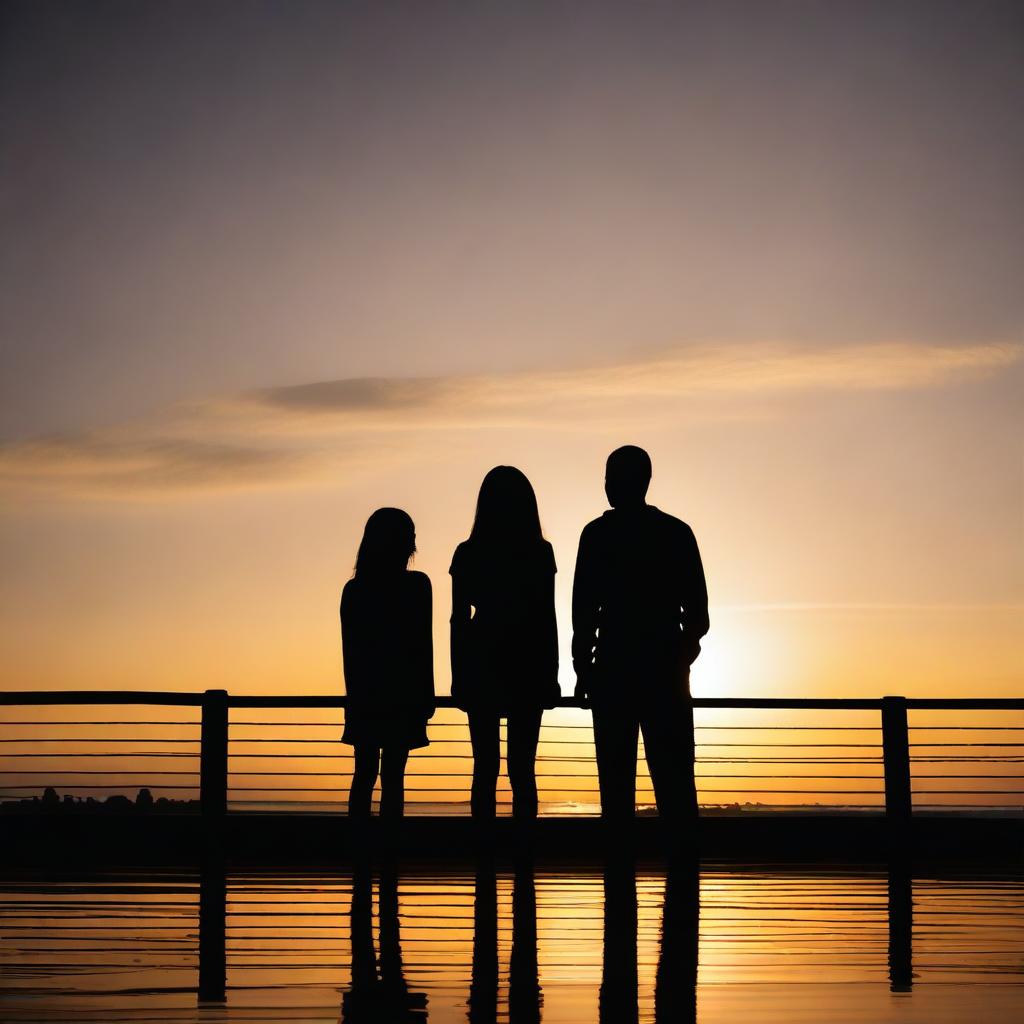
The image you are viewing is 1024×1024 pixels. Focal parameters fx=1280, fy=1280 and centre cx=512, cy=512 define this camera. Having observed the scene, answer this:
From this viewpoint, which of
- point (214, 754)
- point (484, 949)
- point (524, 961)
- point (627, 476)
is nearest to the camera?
point (524, 961)

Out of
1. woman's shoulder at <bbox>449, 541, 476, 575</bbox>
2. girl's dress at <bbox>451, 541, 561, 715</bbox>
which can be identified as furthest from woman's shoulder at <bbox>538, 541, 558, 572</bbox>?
woman's shoulder at <bbox>449, 541, 476, 575</bbox>

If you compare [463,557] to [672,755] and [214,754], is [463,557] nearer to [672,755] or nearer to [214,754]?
[672,755]

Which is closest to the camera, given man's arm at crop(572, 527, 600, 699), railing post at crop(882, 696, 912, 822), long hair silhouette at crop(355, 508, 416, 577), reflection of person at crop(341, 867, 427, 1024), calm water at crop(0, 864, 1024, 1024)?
reflection of person at crop(341, 867, 427, 1024)

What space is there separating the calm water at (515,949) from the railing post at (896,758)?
164cm

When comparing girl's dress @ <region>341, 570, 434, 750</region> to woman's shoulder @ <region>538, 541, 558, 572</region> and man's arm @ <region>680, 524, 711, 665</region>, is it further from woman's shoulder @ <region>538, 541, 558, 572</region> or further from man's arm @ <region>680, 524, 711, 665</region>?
man's arm @ <region>680, 524, 711, 665</region>

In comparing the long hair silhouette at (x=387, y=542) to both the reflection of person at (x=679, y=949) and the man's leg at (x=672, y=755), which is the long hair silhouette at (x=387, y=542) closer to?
the man's leg at (x=672, y=755)

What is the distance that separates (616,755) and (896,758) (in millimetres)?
3541

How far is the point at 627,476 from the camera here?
5.07 meters

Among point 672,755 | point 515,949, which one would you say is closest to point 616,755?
point 672,755

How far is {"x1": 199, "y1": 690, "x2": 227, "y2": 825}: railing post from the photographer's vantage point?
25.5 feet

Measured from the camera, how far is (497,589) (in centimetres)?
555

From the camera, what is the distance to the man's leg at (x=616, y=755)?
16.6 ft

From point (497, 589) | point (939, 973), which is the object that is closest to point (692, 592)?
point (497, 589)

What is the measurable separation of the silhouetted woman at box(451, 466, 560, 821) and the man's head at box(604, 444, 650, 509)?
0.56 metres
